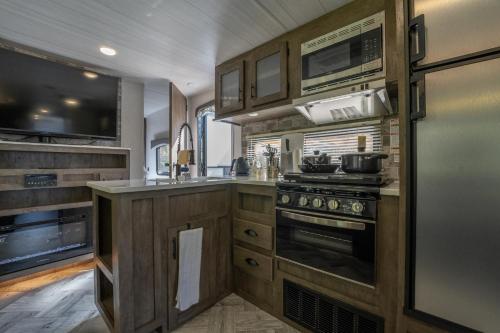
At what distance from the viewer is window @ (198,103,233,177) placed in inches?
135

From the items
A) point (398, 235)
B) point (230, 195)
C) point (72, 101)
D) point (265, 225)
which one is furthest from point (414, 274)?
point (72, 101)

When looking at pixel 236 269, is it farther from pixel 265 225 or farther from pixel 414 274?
pixel 414 274

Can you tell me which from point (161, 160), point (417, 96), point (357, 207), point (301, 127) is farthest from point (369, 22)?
point (161, 160)

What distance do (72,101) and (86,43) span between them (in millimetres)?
815

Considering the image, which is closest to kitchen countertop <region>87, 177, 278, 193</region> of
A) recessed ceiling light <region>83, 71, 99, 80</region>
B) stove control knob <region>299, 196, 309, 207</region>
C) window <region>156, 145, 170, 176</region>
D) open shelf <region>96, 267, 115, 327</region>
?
stove control knob <region>299, 196, 309, 207</region>

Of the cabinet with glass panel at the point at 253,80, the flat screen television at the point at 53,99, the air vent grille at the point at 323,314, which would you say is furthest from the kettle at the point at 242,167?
the flat screen television at the point at 53,99

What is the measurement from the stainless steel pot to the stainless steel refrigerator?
1.10ft

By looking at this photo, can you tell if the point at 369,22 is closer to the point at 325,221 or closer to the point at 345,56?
the point at 345,56

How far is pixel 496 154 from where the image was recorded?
2.89ft

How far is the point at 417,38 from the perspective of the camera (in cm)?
106

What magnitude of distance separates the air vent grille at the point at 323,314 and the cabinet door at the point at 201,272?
1.95 feet

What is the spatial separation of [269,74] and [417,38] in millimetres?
1198

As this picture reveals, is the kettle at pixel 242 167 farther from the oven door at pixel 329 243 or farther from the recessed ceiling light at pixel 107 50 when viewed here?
the recessed ceiling light at pixel 107 50

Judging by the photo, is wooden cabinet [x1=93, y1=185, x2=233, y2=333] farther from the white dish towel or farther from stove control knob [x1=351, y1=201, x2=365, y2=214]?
stove control knob [x1=351, y1=201, x2=365, y2=214]
